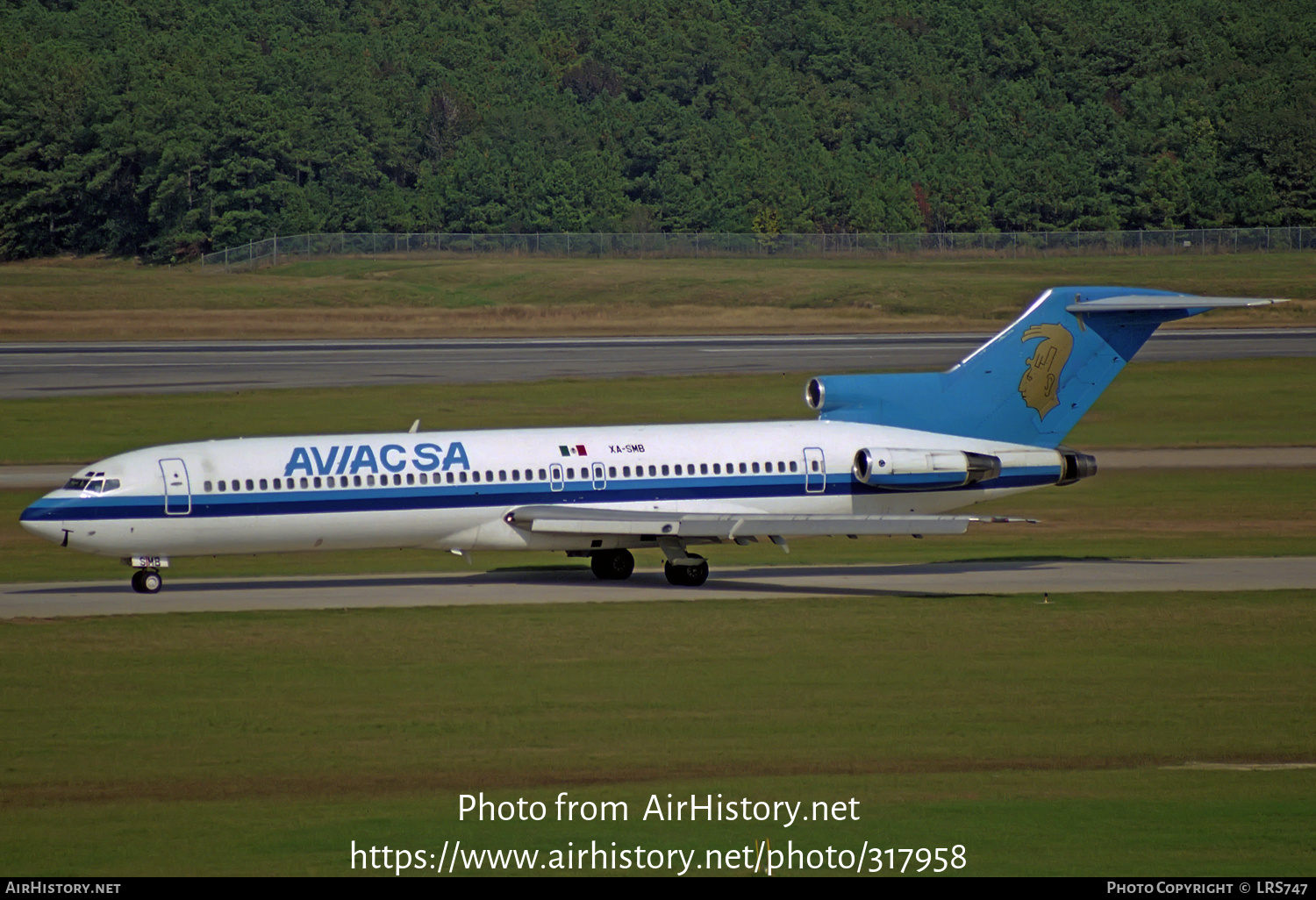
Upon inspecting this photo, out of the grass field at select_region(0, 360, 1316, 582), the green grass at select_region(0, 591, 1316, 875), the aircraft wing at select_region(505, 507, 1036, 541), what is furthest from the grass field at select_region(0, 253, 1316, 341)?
the green grass at select_region(0, 591, 1316, 875)

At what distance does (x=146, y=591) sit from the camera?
3581 cm

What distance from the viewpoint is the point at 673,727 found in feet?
78.2

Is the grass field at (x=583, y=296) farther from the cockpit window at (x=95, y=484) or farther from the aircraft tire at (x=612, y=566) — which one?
the cockpit window at (x=95, y=484)

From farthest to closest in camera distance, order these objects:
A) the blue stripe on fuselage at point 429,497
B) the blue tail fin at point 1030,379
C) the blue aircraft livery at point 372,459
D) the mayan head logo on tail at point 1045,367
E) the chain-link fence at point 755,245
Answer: the chain-link fence at point 755,245, the mayan head logo on tail at point 1045,367, the blue tail fin at point 1030,379, the blue aircraft livery at point 372,459, the blue stripe on fuselage at point 429,497

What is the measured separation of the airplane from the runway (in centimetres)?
102

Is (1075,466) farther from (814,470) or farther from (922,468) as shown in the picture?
(814,470)

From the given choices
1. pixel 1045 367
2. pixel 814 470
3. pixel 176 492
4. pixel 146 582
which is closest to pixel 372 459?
pixel 176 492

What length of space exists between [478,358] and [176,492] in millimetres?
50305

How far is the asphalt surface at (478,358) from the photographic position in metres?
75.8

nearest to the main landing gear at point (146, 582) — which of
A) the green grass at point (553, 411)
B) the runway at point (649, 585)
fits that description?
the runway at point (649, 585)

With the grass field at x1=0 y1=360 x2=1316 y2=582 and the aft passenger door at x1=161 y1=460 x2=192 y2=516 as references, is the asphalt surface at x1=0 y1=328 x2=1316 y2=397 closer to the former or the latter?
the grass field at x1=0 y1=360 x2=1316 y2=582

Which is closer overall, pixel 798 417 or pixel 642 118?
pixel 798 417

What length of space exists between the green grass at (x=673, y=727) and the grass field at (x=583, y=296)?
233ft
